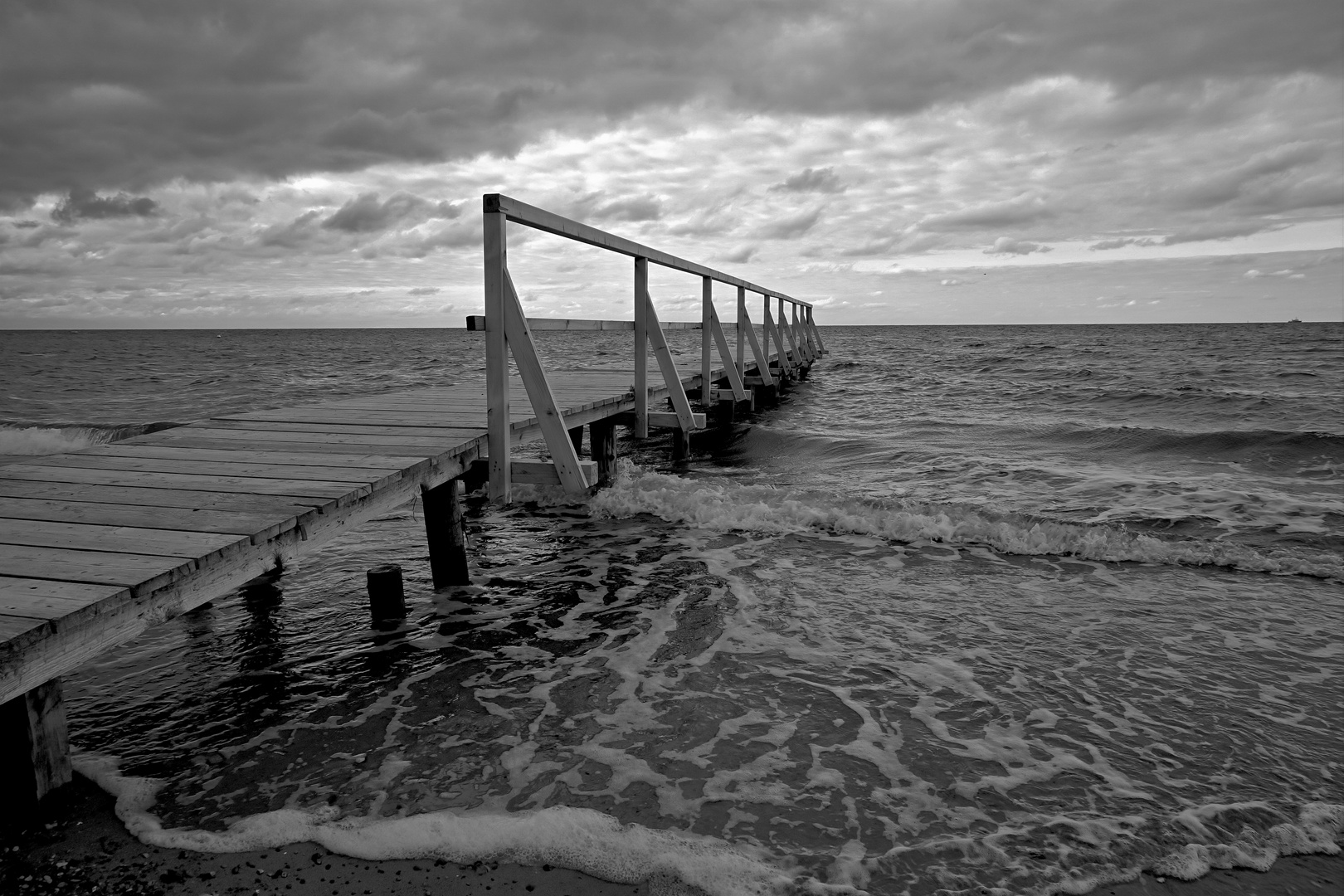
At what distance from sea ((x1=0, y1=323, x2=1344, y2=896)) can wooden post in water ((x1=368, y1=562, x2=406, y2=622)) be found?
0.12 meters

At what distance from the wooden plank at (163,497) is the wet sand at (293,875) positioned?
1.22 meters

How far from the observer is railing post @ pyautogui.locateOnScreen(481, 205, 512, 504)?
432cm

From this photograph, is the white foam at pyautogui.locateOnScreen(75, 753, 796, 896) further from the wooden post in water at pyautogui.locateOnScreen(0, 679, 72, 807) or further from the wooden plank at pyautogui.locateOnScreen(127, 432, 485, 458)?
the wooden plank at pyautogui.locateOnScreen(127, 432, 485, 458)

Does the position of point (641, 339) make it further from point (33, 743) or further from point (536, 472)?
point (33, 743)

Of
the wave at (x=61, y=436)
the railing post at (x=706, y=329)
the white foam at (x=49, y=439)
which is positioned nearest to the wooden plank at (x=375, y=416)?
the railing post at (x=706, y=329)

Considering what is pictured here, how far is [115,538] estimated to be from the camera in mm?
2934

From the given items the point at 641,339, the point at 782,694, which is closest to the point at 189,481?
the point at 782,694

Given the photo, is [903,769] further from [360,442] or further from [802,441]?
[802,441]

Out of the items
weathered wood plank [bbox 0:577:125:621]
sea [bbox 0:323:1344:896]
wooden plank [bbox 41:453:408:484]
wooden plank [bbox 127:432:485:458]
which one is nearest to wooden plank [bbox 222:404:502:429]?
wooden plank [bbox 127:432:485:458]

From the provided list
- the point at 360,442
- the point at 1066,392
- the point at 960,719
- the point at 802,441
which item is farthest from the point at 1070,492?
the point at 1066,392

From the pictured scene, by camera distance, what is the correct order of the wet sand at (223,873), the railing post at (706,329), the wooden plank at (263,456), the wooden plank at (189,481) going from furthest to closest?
1. the railing post at (706,329)
2. the wooden plank at (263,456)
3. the wooden plank at (189,481)
4. the wet sand at (223,873)

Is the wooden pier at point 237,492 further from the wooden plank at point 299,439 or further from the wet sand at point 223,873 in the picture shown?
the wet sand at point 223,873

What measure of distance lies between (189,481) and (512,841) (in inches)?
97.3

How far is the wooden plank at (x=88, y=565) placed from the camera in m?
2.51
